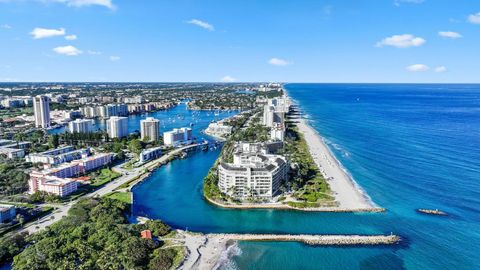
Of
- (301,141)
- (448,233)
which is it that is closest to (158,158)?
(301,141)

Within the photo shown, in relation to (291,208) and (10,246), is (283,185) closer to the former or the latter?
(291,208)

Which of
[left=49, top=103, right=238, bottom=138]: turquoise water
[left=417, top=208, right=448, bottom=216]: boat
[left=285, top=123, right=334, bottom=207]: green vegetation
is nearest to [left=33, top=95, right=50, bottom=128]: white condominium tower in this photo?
[left=49, top=103, right=238, bottom=138]: turquoise water

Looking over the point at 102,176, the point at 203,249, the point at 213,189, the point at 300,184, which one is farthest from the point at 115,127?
the point at 203,249

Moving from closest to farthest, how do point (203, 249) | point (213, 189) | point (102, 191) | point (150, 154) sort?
point (203, 249) → point (213, 189) → point (102, 191) → point (150, 154)

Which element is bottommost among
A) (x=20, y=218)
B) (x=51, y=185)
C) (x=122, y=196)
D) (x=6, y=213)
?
(x=122, y=196)

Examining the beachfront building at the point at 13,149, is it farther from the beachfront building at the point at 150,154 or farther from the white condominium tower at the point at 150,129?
the white condominium tower at the point at 150,129

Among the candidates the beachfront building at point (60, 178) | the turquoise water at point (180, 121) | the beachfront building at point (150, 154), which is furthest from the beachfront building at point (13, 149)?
the turquoise water at point (180, 121)
